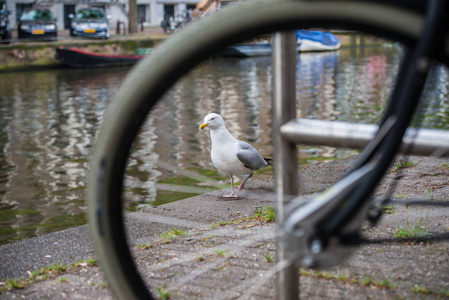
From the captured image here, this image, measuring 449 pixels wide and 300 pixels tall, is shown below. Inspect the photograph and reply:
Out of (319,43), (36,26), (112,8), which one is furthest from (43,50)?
(112,8)

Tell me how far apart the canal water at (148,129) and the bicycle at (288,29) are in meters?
0.19

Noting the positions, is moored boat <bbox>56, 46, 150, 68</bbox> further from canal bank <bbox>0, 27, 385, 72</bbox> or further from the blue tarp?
the blue tarp

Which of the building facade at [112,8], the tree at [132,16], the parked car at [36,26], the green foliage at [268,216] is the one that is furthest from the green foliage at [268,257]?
the building facade at [112,8]

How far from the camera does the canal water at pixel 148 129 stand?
236 inches

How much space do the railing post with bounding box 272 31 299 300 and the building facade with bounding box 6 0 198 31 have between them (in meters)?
34.5

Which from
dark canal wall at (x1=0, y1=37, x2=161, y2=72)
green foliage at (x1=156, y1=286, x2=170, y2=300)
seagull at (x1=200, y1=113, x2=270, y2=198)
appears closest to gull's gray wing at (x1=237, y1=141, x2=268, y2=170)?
seagull at (x1=200, y1=113, x2=270, y2=198)

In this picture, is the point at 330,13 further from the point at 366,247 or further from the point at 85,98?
the point at 85,98

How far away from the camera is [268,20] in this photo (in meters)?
1.12

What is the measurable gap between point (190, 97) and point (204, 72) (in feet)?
24.2

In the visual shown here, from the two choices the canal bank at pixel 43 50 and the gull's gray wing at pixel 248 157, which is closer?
the gull's gray wing at pixel 248 157

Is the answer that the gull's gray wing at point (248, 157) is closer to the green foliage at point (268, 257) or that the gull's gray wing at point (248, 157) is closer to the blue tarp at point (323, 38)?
the green foliage at point (268, 257)

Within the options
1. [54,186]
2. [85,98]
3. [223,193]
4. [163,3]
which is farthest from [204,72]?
[163,3]

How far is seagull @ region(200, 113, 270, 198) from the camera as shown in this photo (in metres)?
5.29

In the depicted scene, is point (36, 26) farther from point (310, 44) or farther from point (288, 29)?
point (288, 29)
